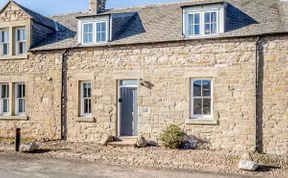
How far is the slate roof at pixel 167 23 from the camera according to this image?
1361 centimetres

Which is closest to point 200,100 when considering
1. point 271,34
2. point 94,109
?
point 271,34

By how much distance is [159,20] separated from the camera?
1612 cm

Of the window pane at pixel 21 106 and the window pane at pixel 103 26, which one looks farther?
the window pane at pixel 21 106

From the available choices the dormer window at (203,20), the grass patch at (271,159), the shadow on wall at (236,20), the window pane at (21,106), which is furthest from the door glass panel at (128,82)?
the grass patch at (271,159)

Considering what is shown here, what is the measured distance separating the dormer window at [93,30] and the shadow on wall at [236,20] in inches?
223

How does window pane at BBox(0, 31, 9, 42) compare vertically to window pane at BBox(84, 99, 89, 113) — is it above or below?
above

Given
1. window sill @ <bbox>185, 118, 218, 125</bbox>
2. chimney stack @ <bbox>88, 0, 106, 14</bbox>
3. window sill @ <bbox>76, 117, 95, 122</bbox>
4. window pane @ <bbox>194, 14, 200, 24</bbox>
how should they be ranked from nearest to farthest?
window sill @ <bbox>185, 118, 218, 125</bbox> < window pane @ <bbox>194, 14, 200, 24</bbox> < window sill @ <bbox>76, 117, 95, 122</bbox> < chimney stack @ <bbox>88, 0, 106, 14</bbox>

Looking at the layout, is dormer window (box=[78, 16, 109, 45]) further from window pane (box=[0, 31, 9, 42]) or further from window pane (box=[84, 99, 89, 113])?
window pane (box=[0, 31, 9, 42])

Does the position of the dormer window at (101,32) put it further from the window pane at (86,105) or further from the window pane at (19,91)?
the window pane at (19,91)

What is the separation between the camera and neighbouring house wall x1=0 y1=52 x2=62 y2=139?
1628 centimetres

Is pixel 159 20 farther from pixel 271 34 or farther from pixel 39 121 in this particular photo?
pixel 39 121

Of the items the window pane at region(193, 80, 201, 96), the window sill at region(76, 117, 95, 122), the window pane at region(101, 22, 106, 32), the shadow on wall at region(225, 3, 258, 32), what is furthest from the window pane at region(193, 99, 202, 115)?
the window pane at region(101, 22, 106, 32)

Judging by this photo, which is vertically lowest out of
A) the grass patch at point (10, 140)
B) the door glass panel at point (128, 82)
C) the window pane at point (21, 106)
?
the grass patch at point (10, 140)

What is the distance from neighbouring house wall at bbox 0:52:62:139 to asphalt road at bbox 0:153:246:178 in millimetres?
4837
